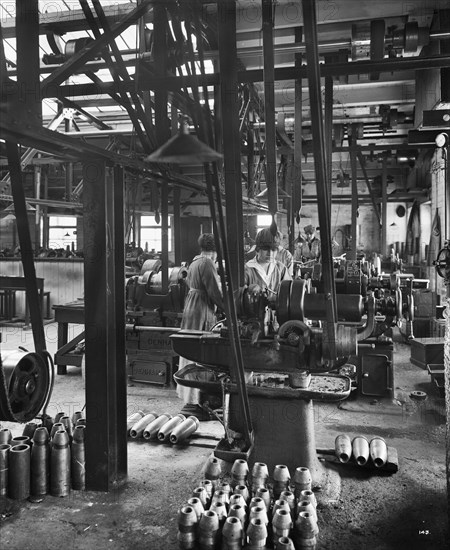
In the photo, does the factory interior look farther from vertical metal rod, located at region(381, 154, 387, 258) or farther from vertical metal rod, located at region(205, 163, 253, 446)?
vertical metal rod, located at region(381, 154, 387, 258)

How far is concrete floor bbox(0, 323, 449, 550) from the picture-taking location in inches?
109

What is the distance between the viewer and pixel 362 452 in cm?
365

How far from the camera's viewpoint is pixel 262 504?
264 centimetres

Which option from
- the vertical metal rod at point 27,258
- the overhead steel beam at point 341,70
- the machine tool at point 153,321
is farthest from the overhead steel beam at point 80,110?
the machine tool at point 153,321

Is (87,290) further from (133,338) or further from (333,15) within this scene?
(333,15)

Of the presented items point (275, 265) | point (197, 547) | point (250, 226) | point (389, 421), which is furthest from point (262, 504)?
point (250, 226)

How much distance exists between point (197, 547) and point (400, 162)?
Result: 10.7m

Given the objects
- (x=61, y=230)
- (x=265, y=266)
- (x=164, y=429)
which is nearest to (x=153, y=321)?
(x=265, y=266)

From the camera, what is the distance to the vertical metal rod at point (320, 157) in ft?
7.71

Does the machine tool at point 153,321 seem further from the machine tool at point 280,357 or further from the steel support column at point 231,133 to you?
the steel support column at point 231,133

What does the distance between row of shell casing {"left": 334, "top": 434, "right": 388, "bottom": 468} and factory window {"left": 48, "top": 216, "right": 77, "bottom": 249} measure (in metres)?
12.4

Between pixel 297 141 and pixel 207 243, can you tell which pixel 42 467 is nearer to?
pixel 207 243

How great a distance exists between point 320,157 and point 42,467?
8.39 ft

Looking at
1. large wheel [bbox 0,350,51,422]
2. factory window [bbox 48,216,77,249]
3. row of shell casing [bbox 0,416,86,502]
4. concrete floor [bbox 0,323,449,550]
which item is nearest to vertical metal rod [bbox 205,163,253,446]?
concrete floor [bbox 0,323,449,550]
